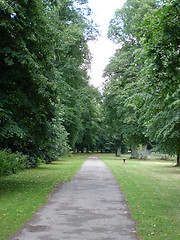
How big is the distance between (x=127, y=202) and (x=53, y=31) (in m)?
7.36

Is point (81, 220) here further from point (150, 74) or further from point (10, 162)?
point (10, 162)

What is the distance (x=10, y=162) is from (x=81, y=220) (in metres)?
10.9

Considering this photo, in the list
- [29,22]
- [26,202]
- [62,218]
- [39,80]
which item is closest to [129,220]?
[62,218]

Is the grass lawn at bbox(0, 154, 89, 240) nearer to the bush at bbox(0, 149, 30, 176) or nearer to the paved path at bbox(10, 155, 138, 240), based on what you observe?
the paved path at bbox(10, 155, 138, 240)

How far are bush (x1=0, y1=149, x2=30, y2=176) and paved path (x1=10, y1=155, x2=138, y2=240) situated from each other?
641 cm

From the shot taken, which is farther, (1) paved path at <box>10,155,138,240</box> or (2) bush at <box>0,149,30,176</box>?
(2) bush at <box>0,149,30,176</box>

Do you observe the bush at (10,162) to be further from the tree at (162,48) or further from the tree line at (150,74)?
Result: the tree at (162,48)

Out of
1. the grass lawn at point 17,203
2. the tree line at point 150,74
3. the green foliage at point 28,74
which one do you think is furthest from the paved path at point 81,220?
the tree line at point 150,74

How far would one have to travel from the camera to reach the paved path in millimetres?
5410

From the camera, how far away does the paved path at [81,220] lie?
541 centimetres

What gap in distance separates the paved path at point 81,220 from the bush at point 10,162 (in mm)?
6413

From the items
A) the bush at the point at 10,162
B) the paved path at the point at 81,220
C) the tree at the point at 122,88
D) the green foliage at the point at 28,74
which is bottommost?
the paved path at the point at 81,220

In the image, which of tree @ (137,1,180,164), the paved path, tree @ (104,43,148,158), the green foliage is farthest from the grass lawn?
tree @ (104,43,148,158)

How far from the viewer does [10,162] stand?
16.4 meters
